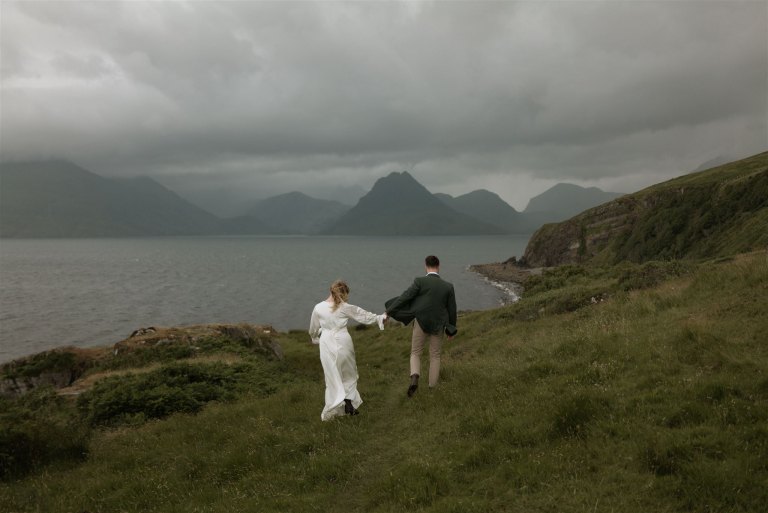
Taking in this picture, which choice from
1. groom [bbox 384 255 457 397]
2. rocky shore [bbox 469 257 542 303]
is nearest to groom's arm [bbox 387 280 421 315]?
groom [bbox 384 255 457 397]

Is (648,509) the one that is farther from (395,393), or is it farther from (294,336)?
(294,336)

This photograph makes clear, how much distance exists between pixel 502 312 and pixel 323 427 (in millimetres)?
20028

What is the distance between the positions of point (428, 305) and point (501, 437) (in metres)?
4.78

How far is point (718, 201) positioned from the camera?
65.9 m

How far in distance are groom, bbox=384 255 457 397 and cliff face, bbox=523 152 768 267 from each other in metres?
31.4

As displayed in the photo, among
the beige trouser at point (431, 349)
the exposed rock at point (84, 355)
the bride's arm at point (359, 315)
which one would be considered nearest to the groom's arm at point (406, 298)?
the bride's arm at point (359, 315)

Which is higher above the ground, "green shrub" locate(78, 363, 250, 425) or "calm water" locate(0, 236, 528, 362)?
"green shrub" locate(78, 363, 250, 425)

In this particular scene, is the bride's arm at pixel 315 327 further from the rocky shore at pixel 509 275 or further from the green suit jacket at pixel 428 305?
the rocky shore at pixel 509 275

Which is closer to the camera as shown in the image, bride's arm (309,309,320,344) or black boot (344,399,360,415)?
black boot (344,399,360,415)

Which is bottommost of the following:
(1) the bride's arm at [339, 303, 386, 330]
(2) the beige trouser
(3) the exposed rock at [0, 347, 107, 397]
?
(3) the exposed rock at [0, 347, 107, 397]

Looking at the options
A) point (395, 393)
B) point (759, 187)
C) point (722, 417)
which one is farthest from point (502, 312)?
point (759, 187)

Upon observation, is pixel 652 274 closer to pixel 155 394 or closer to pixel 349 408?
pixel 349 408

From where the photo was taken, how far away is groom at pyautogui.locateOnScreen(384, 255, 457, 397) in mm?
13305

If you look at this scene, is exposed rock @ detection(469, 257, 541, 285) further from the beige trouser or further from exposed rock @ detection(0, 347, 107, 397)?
the beige trouser
